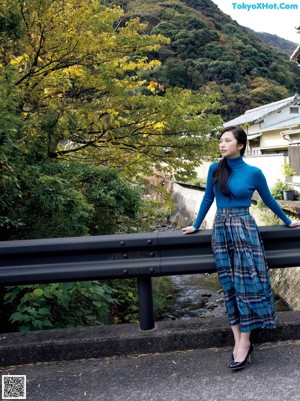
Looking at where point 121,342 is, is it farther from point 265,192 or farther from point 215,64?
point 215,64

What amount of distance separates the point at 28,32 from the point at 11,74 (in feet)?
4.77

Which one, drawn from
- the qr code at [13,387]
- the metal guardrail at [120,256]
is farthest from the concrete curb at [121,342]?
the metal guardrail at [120,256]

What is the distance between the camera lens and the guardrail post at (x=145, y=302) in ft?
8.77

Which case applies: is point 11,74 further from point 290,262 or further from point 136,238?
point 290,262

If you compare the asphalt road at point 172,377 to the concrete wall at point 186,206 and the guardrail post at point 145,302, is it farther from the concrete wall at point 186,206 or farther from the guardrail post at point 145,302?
the concrete wall at point 186,206

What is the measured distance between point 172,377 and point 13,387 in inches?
38.3

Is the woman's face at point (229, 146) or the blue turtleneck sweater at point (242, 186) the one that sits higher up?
the woman's face at point (229, 146)

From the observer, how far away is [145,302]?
268cm

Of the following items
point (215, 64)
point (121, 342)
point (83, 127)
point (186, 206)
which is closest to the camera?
point (121, 342)

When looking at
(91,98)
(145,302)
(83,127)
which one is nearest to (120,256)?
(145,302)

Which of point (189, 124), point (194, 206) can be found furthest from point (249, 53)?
point (189, 124)

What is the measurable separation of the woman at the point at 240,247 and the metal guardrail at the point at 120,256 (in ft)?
0.55

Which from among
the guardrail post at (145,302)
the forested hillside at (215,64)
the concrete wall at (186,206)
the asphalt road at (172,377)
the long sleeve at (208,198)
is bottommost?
the asphalt road at (172,377)

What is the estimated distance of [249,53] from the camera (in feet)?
177
